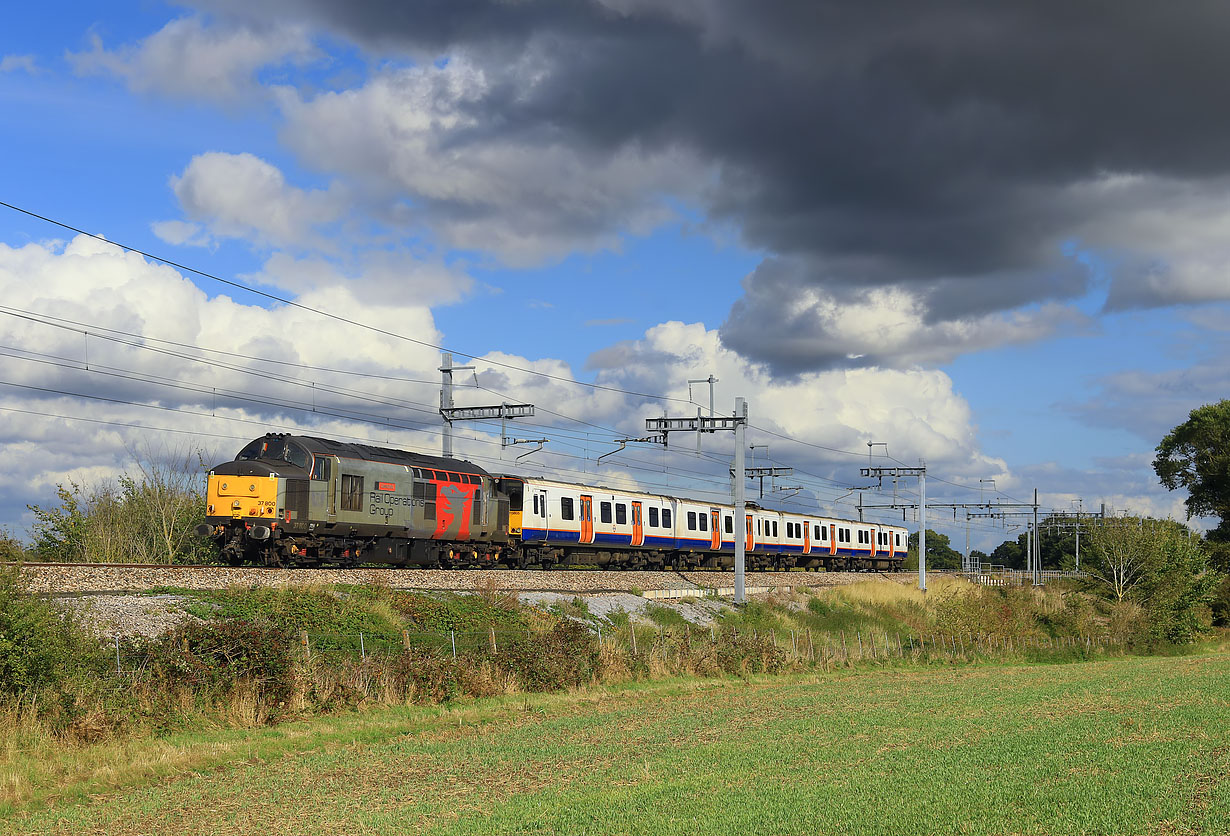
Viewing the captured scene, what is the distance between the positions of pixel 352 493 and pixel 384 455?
2634 mm

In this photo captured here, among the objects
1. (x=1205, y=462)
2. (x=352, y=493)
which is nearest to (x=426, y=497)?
(x=352, y=493)

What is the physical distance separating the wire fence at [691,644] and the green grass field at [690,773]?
2.19 m

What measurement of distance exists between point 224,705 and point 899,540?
7854 centimetres

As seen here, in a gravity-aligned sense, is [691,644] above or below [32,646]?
below

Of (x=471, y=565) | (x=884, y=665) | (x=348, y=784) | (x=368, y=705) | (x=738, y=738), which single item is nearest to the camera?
(x=348, y=784)

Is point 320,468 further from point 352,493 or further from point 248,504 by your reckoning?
point 248,504

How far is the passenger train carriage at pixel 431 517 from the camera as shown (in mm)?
32062

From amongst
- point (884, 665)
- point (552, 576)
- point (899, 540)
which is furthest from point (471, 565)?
point (899, 540)

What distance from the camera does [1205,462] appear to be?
73750mm

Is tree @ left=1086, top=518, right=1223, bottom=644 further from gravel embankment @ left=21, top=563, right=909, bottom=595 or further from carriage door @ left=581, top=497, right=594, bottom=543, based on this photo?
carriage door @ left=581, top=497, right=594, bottom=543

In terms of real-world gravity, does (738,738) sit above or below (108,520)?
below

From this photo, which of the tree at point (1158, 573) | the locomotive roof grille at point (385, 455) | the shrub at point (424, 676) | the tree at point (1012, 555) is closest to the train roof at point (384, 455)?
the locomotive roof grille at point (385, 455)

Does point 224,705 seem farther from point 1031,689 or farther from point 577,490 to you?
point 577,490

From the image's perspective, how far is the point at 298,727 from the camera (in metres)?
18.7
